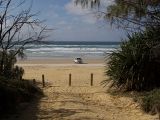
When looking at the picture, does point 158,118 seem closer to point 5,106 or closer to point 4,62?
point 5,106

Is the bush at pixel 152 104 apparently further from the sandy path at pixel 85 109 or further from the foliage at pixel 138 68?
the foliage at pixel 138 68

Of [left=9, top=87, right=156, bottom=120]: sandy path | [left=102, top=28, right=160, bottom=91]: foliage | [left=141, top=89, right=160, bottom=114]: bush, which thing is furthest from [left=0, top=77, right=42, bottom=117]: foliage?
[left=102, top=28, right=160, bottom=91]: foliage

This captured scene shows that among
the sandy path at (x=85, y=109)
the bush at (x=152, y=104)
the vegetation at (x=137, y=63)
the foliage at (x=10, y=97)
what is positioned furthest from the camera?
the vegetation at (x=137, y=63)

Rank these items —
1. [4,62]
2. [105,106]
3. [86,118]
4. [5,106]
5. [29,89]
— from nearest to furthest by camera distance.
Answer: [86,118]
[5,106]
[105,106]
[29,89]
[4,62]

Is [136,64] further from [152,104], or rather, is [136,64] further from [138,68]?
[152,104]

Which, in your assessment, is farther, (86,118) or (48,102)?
(48,102)

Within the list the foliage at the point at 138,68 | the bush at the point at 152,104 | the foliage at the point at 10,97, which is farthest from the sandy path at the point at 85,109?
the foliage at the point at 138,68

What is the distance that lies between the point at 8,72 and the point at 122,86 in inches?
223

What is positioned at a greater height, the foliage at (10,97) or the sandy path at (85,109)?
the foliage at (10,97)

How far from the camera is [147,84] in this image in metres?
20.0

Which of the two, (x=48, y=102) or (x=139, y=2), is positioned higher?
(x=139, y=2)

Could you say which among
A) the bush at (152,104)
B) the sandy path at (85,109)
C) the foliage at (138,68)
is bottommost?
the sandy path at (85,109)

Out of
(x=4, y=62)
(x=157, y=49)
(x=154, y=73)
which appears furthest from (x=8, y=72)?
(x=157, y=49)

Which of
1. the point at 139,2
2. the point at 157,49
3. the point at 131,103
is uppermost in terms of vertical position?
the point at 139,2
